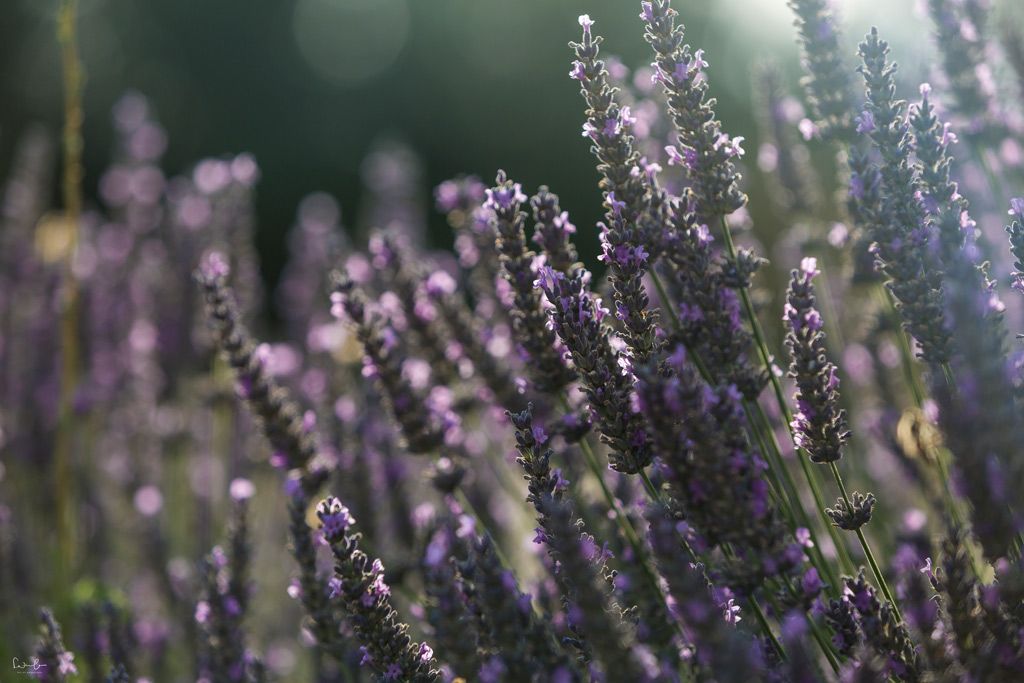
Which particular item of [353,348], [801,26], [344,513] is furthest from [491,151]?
[344,513]

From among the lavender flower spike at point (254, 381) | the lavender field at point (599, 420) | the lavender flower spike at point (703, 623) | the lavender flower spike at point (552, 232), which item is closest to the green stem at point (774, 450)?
the lavender field at point (599, 420)

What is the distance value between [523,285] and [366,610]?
0.65m

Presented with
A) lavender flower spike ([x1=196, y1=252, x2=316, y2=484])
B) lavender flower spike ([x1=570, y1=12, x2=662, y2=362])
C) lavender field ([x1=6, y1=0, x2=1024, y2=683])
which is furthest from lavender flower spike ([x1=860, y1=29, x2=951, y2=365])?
lavender flower spike ([x1=196, y1=252, x2=316, y2=484])

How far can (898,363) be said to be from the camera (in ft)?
10.2

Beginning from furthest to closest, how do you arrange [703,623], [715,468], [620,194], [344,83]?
1. [344,83]
2. [620,194]
3. [715,468]
4. [703,623]

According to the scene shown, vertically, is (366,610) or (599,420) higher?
(599,420)

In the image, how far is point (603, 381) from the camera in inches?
63.0

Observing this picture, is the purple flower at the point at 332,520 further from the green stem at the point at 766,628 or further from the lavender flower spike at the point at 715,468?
the green stem at the point at 766,628

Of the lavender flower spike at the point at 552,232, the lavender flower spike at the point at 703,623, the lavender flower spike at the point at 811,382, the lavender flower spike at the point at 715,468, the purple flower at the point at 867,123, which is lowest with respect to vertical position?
the lavender flower spike at the point at 703,623

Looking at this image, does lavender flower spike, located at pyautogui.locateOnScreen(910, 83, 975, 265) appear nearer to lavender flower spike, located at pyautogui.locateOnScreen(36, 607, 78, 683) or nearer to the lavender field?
the lavender field

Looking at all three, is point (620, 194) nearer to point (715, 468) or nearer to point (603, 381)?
point (603, 381)

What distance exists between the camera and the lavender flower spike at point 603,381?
1593 mm

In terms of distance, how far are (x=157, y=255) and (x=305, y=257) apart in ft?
2.46

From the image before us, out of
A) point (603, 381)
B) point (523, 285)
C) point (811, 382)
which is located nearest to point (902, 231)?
point (811, 382)
